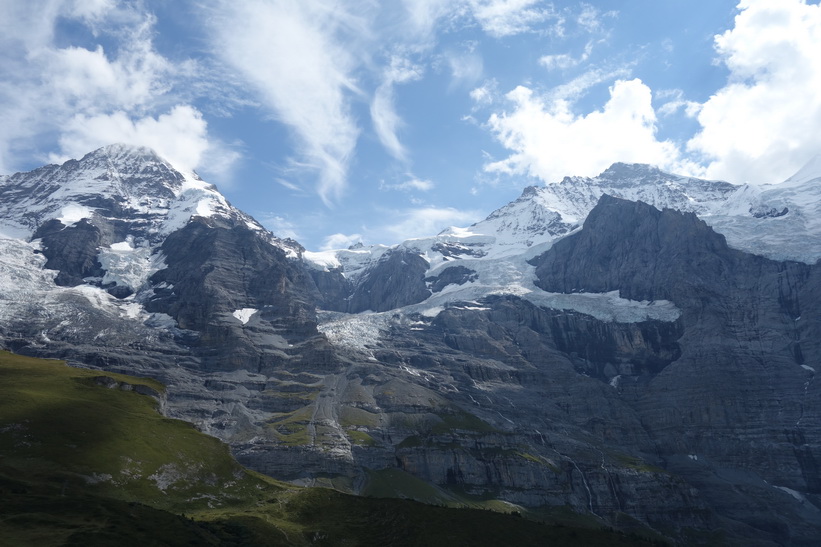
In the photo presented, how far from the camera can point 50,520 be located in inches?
4496

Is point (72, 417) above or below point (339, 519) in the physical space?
above

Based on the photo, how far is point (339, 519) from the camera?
6314 inches

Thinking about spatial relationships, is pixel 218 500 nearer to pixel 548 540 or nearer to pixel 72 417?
pixel 72 417

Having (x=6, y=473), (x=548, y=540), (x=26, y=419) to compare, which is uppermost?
(x=26, y=419)

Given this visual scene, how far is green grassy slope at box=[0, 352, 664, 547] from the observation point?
120 m

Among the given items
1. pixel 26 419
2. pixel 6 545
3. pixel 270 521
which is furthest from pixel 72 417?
pixel 6 545

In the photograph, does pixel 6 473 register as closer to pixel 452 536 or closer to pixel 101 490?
pixel 101 490

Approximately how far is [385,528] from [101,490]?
6188 cm

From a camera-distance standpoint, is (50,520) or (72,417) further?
(72,417)

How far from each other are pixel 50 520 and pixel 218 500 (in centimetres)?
6794

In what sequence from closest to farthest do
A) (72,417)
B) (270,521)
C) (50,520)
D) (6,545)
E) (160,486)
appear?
(6,545)
(50,520)
(270,521)
(160,486)
(72,417)

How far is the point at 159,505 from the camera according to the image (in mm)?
162250

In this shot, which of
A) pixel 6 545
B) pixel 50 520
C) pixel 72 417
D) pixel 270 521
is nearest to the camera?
pixel 6 545

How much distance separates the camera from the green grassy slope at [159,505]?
395 feet
